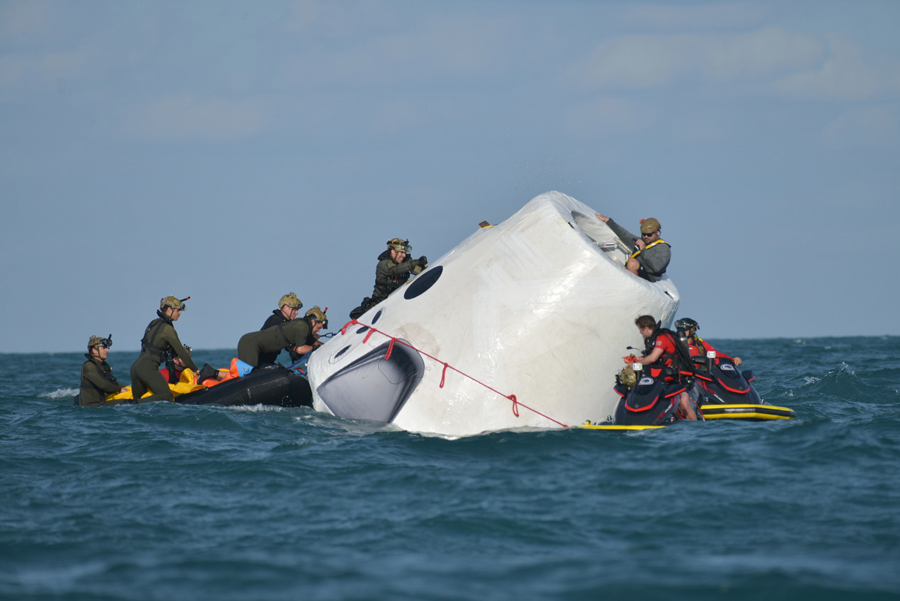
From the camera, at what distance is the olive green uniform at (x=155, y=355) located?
10531 millimetres

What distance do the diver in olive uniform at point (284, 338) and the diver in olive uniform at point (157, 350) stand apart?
0.87 m

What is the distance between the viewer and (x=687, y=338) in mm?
9070

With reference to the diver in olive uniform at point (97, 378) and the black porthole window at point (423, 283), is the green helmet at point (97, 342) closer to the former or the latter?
the diver in olive uniform at point (97, 378)

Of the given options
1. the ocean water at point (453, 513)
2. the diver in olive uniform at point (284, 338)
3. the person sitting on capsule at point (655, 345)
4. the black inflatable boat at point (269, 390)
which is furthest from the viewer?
the diver in olive uniform at point (284, 338)

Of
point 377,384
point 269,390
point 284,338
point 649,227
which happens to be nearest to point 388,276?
point 284,338

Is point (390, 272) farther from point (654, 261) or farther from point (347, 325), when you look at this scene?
point (654, 261)

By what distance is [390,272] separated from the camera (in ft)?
34.6

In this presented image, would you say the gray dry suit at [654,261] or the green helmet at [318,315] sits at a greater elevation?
the gray dry suit at [654,261]

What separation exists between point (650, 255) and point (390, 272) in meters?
3.51

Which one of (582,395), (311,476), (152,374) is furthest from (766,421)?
(152,374)

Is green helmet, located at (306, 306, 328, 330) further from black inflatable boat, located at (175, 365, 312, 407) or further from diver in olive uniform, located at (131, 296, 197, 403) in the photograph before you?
diver in olive uniform, located at (131, 296, 197, 403)

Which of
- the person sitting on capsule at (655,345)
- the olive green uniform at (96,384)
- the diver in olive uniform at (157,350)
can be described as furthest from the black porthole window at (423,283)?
the olive green uniform at (96,384)

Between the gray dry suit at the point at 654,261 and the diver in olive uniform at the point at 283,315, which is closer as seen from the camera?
the gray dry suit at the point at 654,261

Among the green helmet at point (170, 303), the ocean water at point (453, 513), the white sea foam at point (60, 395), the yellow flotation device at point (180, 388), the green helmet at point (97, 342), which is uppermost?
the green helmet at point (170, 303)
